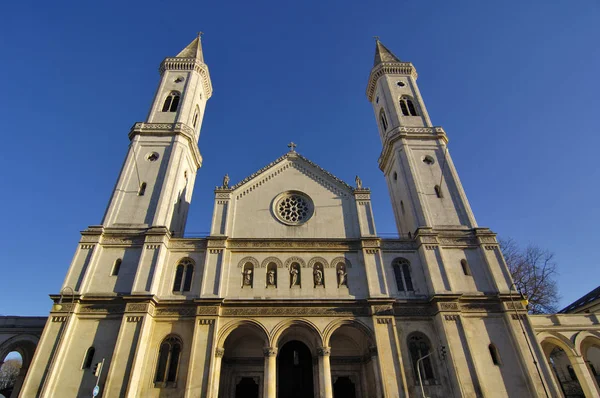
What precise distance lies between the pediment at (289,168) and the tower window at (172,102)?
10631 millimetres

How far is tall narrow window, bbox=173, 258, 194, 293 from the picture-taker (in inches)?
882

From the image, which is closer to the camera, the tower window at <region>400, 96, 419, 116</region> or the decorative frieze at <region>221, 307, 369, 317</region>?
the decorative frieze at <region>221, 307, 369, 317</region>

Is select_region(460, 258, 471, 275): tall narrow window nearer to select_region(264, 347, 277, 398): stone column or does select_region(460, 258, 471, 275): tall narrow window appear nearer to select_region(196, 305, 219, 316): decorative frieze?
select_region(264, 347, 277, 398): stone column

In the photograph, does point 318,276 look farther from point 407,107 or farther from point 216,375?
point 407,107

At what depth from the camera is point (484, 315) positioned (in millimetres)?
21656

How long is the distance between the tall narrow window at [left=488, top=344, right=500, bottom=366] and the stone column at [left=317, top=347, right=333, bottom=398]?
9.48 meters

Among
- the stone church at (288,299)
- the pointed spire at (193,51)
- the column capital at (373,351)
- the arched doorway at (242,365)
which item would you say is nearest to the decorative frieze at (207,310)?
the stone church at (288,299)

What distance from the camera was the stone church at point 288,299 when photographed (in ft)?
63.6

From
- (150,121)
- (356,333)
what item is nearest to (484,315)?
(356,333)

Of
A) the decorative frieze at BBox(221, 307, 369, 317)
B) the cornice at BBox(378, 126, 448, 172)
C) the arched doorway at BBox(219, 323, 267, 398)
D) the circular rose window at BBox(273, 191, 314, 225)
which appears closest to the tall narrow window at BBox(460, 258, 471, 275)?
the decorative frieze at BBox(221, 307, 369, 317)

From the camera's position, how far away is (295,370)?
22.7 meters

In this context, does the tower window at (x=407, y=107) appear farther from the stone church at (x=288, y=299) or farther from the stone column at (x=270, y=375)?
the stone column at (x=270, y=375)

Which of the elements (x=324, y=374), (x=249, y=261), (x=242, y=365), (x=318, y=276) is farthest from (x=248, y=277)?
(x=324, y=374)

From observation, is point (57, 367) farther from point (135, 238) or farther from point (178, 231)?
point (178, 231)
